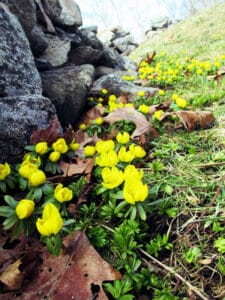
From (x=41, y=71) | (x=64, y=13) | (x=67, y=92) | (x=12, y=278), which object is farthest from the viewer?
(x=64, y=13)

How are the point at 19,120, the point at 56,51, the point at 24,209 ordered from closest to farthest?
the point at 24,209, the point at 19,120, the point at 56,51

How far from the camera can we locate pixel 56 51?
487 cm

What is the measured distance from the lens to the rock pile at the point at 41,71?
2.33m

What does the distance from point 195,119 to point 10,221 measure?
75.3 inches

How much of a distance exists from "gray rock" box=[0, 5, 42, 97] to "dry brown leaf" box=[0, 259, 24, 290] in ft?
5.59

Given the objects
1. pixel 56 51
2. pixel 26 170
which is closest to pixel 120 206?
pixel 26 170

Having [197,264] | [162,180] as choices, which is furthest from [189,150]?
[197,264]

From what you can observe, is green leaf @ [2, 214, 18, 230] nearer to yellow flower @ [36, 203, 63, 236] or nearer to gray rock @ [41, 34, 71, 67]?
yellow flower @ [36, 203, 63, 236]

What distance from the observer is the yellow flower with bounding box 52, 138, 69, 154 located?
2180mm

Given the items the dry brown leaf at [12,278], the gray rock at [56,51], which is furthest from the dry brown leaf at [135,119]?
the gray rock at [56,51]

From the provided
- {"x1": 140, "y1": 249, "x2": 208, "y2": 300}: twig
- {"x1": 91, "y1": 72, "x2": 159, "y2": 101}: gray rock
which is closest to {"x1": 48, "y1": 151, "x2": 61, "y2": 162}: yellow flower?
{"x1": 140, "y1": 249, "x2": 208, "y2": 300}: twig

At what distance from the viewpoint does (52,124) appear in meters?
2.35

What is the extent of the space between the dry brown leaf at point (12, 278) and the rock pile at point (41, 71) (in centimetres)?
102

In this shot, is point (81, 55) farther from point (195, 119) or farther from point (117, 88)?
point (195, 119)
